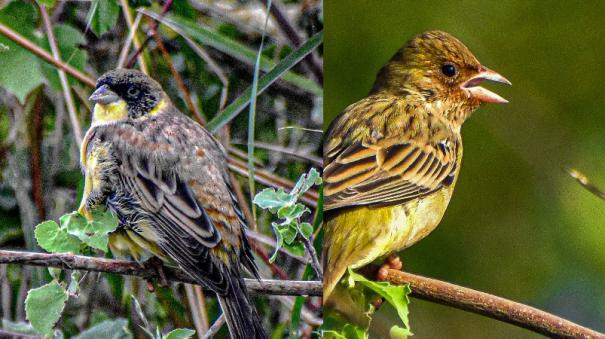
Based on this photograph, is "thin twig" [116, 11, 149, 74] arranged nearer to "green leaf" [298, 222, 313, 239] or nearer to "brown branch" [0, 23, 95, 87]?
"brown branch" [0, 23, 95, 87]

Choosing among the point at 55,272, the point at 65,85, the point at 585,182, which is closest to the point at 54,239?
the point at 55,272

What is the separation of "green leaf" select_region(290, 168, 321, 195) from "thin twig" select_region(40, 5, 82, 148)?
0.60m

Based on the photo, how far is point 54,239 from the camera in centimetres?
253

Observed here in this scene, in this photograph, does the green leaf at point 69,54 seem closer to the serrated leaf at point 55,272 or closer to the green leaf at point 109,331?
the serrated leaf at point 55,272

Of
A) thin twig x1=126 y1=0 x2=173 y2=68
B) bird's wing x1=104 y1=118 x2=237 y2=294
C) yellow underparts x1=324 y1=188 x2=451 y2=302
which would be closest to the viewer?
bird's wing x1=104 y1=118 x2=237 y2=294

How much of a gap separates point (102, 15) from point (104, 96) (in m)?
0.22

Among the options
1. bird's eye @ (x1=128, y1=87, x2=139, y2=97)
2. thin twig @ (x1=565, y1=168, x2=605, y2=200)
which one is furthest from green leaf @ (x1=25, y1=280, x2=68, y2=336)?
thin twig @ (x1=565, y1=168, x2=605, y2=200)

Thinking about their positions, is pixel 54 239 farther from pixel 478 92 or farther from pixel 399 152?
pixel 478 92

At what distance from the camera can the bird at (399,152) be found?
8.78 feet

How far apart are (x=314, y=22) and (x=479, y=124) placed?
62cm

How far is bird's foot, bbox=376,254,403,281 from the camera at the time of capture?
2793 millimetres

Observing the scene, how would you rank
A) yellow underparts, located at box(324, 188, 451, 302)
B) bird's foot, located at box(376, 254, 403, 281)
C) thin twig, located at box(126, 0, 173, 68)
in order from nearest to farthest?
thin twig, located at box(126, 0, 173, 68) < yellow underparts, located at box(324, 188, 451, 302) < bird's foot, located at box(376, 254, 403, 281)

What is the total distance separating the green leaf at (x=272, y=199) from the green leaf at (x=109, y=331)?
484mm

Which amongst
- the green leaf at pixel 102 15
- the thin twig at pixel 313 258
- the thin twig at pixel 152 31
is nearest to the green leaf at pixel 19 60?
the green leaf at pixel 102 15
